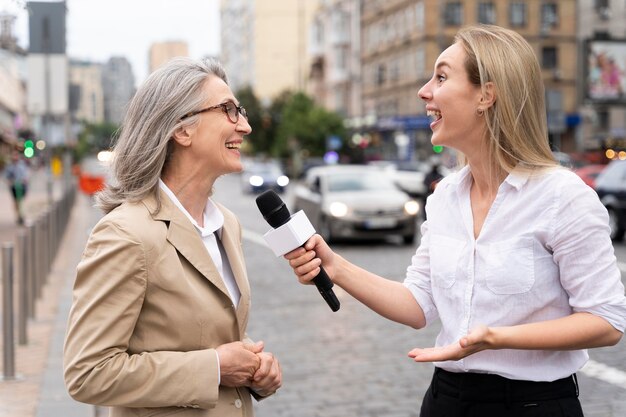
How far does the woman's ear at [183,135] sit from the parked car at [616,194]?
55.4 ft

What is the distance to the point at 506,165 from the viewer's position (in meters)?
2.91

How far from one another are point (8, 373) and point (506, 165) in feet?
18.9

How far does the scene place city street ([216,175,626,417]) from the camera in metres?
6.89

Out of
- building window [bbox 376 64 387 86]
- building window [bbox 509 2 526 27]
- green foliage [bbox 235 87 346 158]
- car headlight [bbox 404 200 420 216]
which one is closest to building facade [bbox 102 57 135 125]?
car headlight [bbox 404 200 420 216]

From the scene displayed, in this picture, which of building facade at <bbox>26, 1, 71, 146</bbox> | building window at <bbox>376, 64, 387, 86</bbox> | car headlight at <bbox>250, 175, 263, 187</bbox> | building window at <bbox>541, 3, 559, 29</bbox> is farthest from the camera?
building window at <bbox>376, 64, 387, 86</bbox>

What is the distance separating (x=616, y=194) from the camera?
752 inches

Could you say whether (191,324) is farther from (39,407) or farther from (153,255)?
(39,407)

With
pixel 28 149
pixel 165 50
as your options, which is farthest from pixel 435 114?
pixel 28 149

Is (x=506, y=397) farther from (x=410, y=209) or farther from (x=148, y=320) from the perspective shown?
(x=410, y=209)

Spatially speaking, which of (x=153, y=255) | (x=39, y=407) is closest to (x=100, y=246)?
(x=153, y=255)

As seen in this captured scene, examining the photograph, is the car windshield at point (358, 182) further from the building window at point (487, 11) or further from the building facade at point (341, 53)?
the building facade at point (341, 53)

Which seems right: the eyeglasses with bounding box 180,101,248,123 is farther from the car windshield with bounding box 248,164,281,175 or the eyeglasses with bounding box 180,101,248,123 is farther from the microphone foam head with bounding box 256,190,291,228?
the car windshield with bounding box 248,164,281,175

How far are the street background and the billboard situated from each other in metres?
40.3

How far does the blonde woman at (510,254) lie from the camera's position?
2746 millimetres
